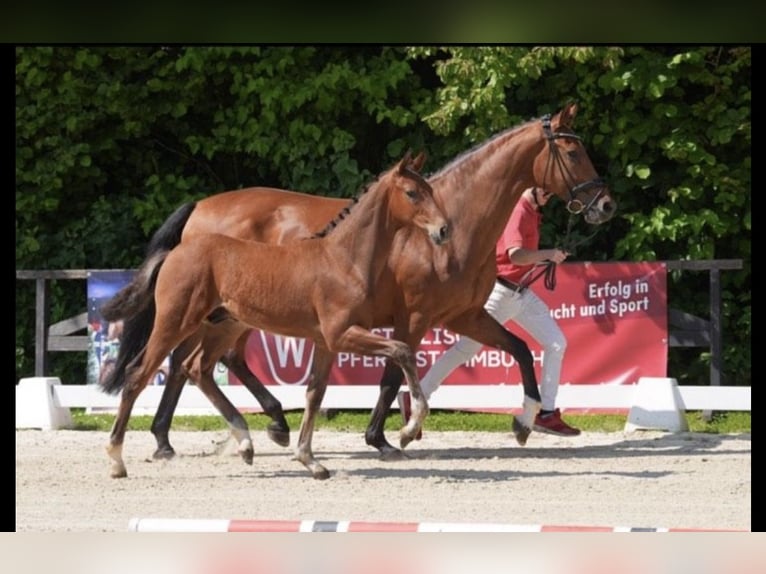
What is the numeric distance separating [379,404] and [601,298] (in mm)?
2602

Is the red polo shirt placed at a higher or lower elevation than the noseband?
lower

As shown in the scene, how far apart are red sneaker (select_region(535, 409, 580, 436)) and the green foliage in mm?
2696

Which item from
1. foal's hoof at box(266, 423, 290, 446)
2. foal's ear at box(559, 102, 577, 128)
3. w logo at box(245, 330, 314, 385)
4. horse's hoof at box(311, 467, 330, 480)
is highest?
foal's ear at box(559, 102, 577, 128)

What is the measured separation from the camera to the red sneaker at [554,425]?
1031 cm

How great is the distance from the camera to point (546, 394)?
10336mm

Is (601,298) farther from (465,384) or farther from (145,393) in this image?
(145,393)

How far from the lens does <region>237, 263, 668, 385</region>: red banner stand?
11.5 meters

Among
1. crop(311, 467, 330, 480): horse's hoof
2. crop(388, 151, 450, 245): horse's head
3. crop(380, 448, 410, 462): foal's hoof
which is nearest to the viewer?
crop(388, 151, 450, 245): horse's head

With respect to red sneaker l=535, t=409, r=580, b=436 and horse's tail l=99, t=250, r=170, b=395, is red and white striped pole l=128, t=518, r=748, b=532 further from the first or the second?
red sneaker l=535, t=409, r=580, b=436

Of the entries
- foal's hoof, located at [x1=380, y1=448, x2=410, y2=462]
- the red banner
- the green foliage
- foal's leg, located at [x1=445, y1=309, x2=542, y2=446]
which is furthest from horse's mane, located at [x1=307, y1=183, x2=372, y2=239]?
the green foliage

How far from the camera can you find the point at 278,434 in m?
9.98

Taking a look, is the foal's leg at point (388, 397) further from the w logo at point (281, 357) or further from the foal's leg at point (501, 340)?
the w logo at point (281, 357)

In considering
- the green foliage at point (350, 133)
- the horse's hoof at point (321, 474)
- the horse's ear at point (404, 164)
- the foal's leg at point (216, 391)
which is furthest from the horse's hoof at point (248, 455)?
the green foliage at point (350, 133)
